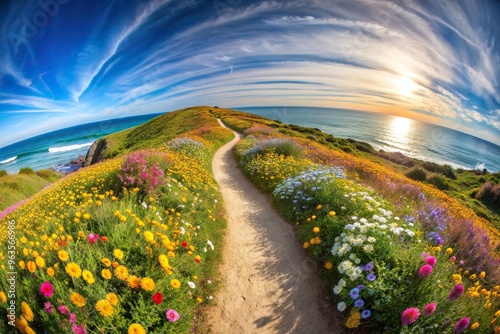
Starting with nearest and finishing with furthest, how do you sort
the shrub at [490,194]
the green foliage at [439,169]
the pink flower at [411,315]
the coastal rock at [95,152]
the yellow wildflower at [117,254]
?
the pink flower at [411,315]
the yellow wildflower at [117,254]
the shrub at [490,194]
the green foliage at [439,169]
the coastal rock at [95,152]

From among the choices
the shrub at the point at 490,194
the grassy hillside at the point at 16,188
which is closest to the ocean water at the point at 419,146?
the shrub at the point at 490,194

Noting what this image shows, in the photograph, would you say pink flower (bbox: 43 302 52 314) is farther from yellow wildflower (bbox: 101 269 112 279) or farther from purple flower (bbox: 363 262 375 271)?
purple flower (bbox: 363 262 375 271)

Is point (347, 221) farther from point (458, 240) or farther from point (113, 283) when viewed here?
point (113, 283)

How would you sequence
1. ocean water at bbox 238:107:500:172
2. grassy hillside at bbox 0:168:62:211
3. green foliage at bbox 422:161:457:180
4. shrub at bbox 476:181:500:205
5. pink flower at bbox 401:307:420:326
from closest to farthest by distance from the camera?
pink flower at bbox 401:307:420:326 < grassy hillside at bbox 0:168:62:211 < shrub at bbox 476:181:500:205 < green foliage at bbox 422:161:457:180 < ocean water at bbox 238:107:500:172

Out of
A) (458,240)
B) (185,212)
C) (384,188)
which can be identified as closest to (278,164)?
(384,188)

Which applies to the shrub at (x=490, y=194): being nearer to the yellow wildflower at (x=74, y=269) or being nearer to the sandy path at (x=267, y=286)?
the sandy path at (x=267, y=286)

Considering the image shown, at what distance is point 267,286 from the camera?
5203 millimetres

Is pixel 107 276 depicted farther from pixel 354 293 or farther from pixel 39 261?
pixel 354 293

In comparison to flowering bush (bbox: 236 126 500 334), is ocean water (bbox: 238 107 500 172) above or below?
below

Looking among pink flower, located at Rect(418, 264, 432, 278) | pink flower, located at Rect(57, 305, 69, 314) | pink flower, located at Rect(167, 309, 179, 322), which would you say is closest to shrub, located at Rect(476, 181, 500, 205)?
pink flower, located at Rect(418, 264, 432, 278)

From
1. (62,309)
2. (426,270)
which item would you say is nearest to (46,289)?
(62,309)

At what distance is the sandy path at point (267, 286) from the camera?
425cm

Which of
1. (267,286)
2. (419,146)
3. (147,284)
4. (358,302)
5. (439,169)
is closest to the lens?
(147,284)

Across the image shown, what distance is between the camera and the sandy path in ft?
13.9
